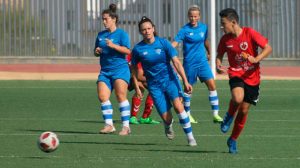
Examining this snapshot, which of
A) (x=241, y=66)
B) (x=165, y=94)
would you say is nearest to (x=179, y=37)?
(x=165, y=94)

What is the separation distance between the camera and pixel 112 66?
17234mm

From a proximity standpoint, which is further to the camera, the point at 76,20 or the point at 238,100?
the point at 76,20

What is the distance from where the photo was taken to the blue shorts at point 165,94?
15.3m

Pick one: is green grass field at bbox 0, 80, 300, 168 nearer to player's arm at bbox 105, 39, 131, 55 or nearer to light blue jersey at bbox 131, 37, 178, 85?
light blue jersey at bbox 131, 37, 178, 85

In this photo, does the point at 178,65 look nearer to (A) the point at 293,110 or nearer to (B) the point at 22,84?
(A) the point at 293,110

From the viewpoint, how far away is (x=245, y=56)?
1415 centimetres

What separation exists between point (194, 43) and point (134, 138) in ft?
11.9

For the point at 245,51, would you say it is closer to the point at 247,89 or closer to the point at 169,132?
the point at 247,89

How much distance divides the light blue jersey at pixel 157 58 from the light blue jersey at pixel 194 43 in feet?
13.5

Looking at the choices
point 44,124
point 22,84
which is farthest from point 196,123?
point 22,84

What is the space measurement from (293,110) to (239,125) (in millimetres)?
7879

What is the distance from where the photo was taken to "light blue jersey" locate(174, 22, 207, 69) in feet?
64.2

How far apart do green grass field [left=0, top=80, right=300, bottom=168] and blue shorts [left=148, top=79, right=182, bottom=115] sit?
541 mm

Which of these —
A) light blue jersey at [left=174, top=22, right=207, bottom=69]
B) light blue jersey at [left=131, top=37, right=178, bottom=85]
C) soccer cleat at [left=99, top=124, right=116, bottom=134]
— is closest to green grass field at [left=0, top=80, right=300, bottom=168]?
soccer cleat at [left=99, top=124, right=116, bottom=134]
